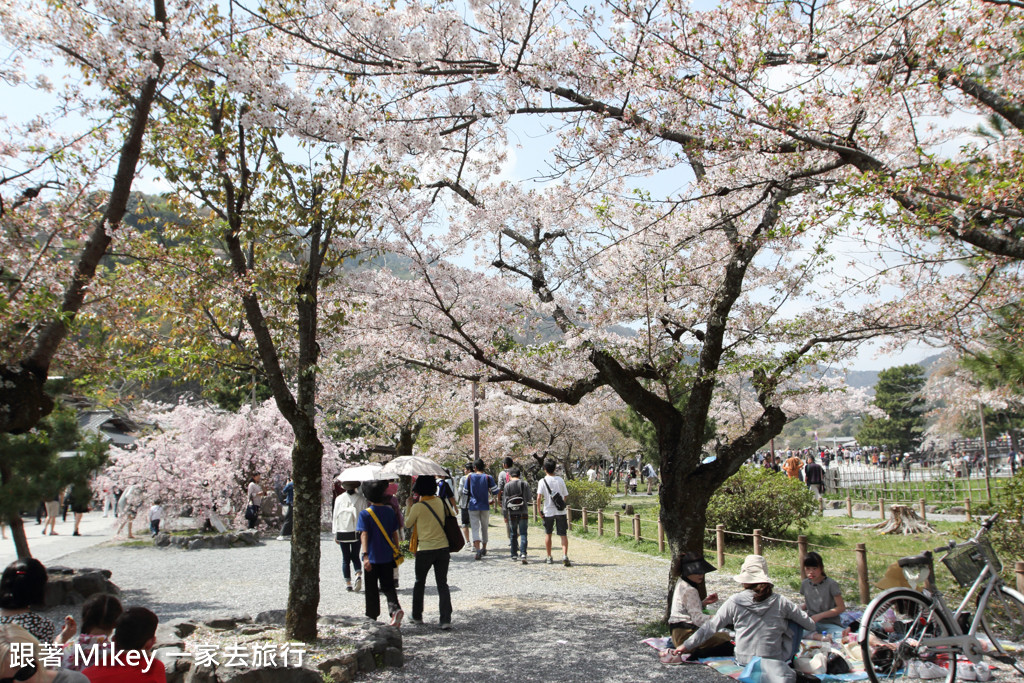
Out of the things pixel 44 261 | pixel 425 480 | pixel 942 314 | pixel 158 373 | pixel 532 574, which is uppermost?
pixel 44 261

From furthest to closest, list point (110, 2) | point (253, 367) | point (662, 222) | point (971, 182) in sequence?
point (662, 222) < point (253, 367) < point (110, 2) < point (971, 182)

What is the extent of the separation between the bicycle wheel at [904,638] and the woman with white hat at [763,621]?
0.43 m

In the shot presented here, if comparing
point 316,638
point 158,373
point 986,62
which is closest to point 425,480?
point 316,638

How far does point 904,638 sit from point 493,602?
16.0ft

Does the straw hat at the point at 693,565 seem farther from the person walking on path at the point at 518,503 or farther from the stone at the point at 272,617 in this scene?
the person walking on path at the point at 518,503

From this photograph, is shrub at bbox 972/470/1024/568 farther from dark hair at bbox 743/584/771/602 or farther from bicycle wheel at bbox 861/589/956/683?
dark hair at bbox 743/584/771/602

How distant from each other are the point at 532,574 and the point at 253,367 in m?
5.94

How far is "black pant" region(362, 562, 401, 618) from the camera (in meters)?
6.71

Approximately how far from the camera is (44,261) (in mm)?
6480

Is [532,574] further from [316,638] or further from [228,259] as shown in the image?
[228,259]

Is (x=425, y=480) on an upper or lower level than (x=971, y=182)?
lower

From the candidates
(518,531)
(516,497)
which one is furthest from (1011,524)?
(518,531)

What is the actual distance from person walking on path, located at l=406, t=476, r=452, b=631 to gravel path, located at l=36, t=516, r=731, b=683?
34cm

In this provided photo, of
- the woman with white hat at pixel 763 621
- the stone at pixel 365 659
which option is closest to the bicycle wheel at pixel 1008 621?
the woman with white hat at pixel 763 621
